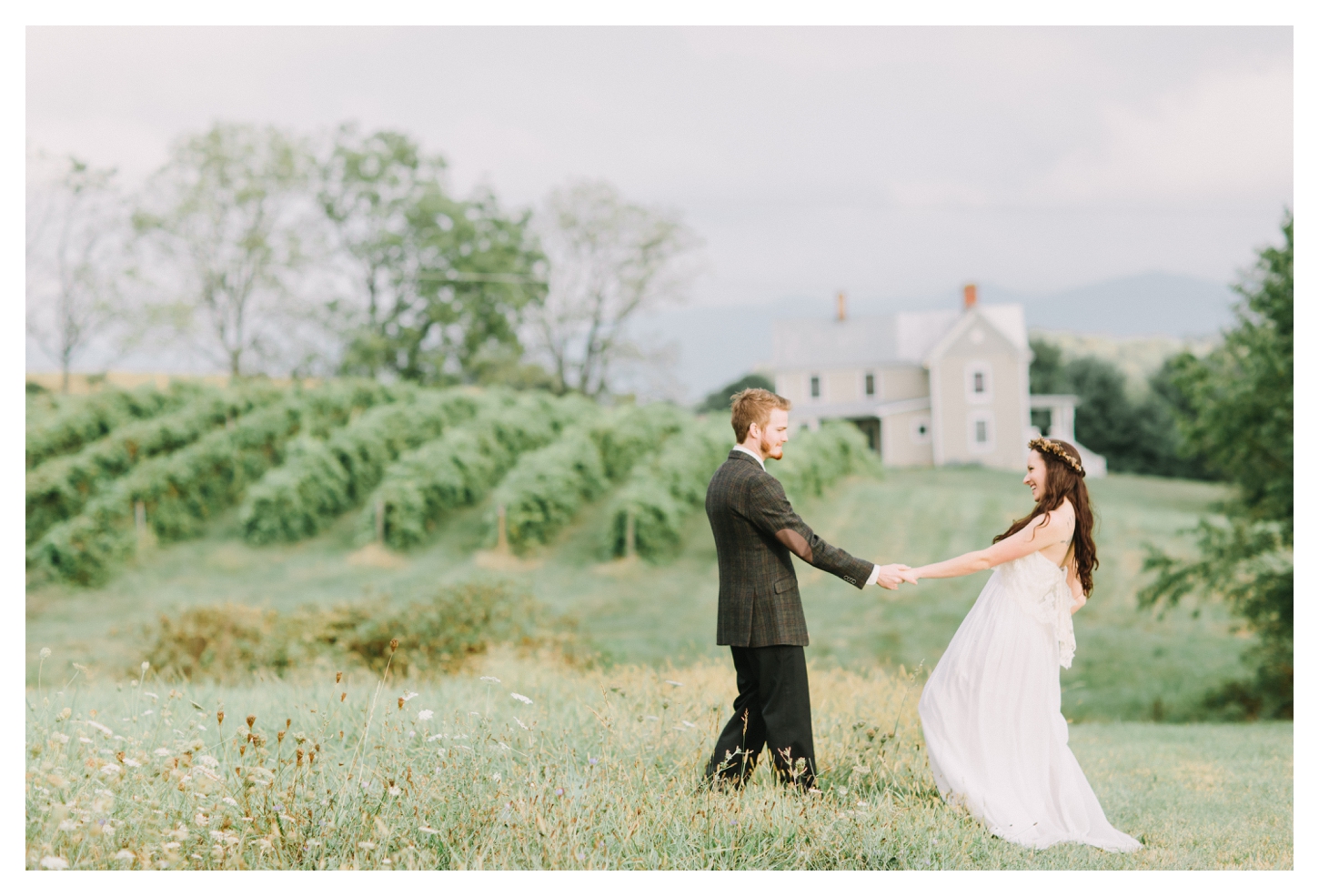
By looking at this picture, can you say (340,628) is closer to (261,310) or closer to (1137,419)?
(261,310)

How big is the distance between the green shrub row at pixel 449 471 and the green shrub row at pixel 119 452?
469cm

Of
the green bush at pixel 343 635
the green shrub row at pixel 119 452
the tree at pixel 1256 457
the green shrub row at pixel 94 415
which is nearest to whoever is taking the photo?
the green bush at pixel 343 635

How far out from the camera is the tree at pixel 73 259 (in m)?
25.3

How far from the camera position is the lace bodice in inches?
173

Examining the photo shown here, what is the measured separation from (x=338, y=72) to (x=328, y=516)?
43.7 feet

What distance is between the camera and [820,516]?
60.9 feet

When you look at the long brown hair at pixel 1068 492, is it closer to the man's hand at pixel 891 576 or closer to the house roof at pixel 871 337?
the man's hand at pixel 891 576

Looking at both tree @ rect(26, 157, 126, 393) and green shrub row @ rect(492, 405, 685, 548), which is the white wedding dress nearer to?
green shrub row @ rect(492, 405, 685, 548)

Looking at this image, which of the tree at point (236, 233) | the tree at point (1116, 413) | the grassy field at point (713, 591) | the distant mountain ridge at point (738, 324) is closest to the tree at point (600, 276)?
the distant mountain ridge at point (738, 324)

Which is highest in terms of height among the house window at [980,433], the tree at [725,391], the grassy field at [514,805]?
the tree at [725,391]

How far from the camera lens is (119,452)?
→ 1989 centimetres

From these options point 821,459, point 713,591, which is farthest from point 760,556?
point 821,459

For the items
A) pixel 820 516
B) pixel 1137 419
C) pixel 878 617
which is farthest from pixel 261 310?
pixel 1137 419

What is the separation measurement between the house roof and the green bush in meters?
19.4
